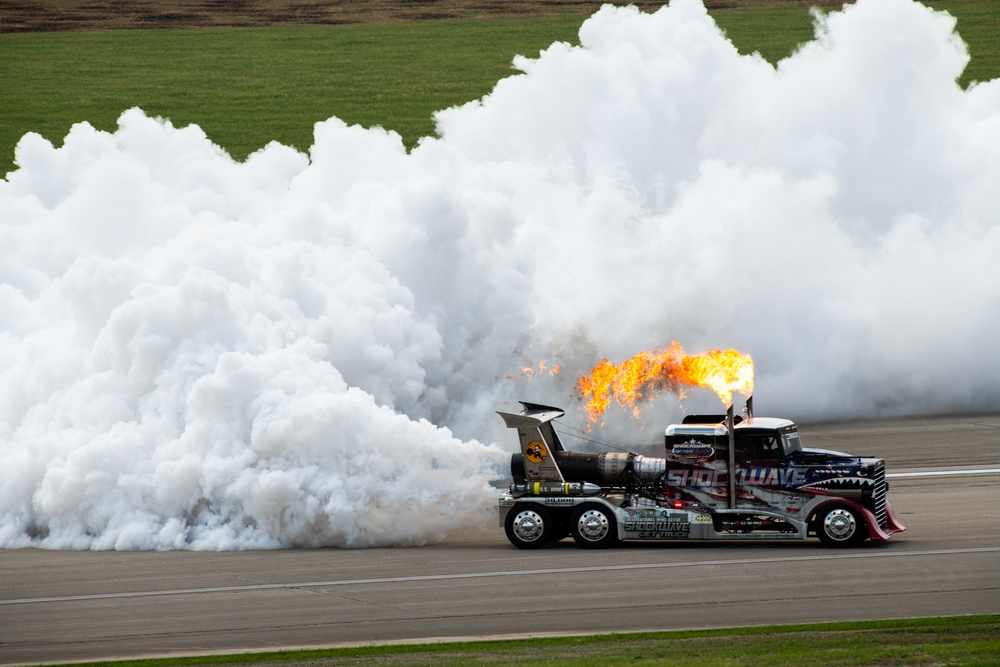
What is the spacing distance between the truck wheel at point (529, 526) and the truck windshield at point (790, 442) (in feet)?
13.2

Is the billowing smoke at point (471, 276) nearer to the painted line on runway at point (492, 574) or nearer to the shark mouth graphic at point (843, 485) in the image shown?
the painted line on runway at point (492, 574)

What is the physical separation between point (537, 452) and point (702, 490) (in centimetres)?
280

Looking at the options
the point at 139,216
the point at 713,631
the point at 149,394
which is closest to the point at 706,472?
the point at 713,631

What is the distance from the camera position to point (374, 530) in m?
25.2

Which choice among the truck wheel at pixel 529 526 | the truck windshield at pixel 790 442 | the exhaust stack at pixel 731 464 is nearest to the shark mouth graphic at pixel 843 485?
the truck windshield at pixel 790 442

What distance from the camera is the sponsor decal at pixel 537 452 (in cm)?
2433

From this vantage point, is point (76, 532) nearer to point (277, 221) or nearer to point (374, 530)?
point (374, 530)

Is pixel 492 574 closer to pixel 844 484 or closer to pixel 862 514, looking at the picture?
pixel 844 484

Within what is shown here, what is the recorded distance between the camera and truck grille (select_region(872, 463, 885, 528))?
76.3 ft

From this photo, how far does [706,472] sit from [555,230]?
19.1m

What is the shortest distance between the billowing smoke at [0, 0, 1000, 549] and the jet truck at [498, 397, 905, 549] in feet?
4.77

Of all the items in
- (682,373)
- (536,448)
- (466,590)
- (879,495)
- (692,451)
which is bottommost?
(466,590)

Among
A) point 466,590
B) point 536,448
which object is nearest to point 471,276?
point 536,448

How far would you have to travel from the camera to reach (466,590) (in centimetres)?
2133
